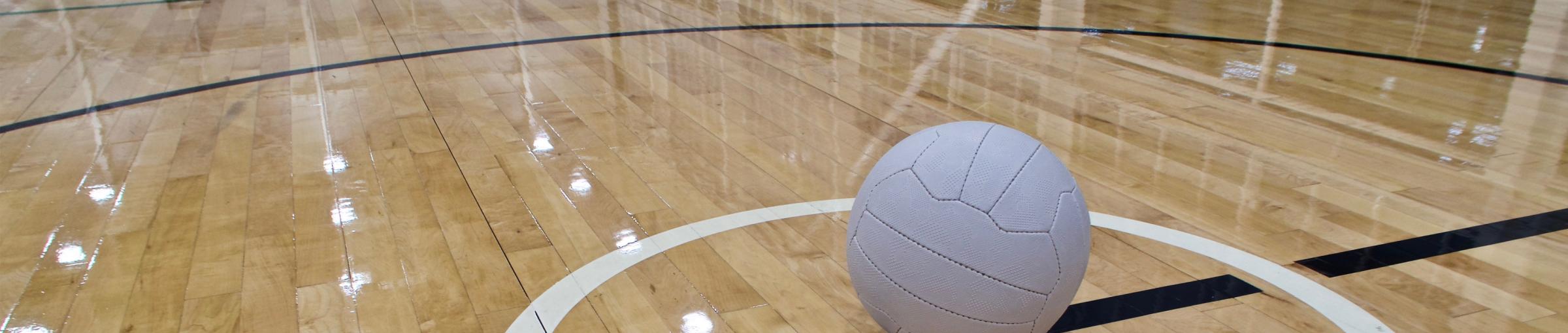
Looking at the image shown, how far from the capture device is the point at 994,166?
6.38 ft

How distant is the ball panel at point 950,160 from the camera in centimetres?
193

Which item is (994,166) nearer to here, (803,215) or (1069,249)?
(1069,249)

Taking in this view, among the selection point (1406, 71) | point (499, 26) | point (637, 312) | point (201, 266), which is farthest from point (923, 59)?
point (201, 266)

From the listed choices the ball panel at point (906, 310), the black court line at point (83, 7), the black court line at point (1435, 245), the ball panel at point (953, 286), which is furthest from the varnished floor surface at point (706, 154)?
the black court line at point (83, 7)

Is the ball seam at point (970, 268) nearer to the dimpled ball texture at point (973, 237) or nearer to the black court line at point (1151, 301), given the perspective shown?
the dimpled ball texture at point (973, 237)

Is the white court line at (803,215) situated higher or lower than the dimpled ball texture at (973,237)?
lower

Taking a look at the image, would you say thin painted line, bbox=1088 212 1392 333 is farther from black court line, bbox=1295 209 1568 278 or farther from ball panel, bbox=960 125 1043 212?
ball panel, bbox=960 125 1043 212

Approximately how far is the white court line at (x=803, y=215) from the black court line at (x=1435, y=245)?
0.42 feet

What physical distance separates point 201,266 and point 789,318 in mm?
1540

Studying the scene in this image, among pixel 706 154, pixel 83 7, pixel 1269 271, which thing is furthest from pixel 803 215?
pixel 83 7

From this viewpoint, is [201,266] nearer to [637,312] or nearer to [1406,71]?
[637,312]

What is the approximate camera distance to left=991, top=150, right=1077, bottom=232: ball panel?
6.23 ft

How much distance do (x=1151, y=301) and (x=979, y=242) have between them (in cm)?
71

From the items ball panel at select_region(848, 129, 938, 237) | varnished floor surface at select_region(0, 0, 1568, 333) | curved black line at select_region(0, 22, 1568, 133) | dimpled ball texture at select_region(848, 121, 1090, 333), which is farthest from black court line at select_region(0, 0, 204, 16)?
dimpled ball texture at select_region(848, 121, 1090, 333)
